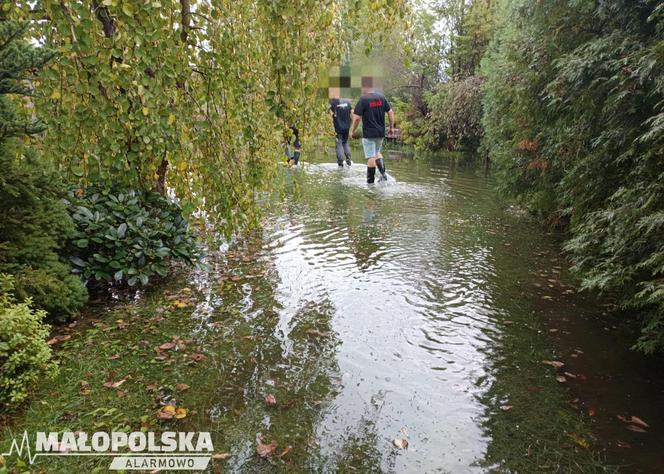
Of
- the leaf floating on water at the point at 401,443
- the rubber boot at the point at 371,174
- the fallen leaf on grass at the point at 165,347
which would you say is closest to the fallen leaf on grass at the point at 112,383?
the fallen leaf on grass at the point at 165,347

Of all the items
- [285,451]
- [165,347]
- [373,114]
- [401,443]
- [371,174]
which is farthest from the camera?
[371,174]

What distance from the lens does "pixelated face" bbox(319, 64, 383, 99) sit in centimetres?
396

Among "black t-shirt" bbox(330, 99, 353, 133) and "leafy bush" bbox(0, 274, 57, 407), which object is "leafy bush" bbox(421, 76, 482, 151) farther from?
"leafy bush" bbox(0, 274, 57, 407)

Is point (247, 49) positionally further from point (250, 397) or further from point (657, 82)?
point (657, 82)

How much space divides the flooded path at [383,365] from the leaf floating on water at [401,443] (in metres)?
0.04

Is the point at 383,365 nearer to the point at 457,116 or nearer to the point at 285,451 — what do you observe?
the point at 285,451

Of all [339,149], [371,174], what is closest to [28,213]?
[371,174]

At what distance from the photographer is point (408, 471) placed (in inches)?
95.1

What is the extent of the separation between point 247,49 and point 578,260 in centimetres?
355

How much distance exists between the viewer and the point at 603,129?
464cm

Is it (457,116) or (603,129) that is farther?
(457,116)

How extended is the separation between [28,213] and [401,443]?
11.0 feet

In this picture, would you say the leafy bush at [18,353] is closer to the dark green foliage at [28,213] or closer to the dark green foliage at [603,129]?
the dark green foliage at [28,213]

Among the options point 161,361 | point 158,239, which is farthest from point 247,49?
point 161,361
